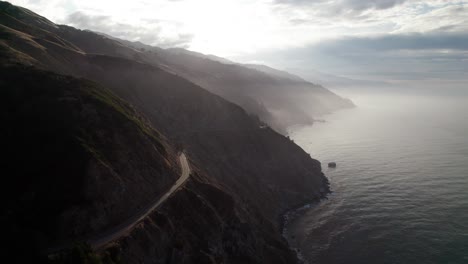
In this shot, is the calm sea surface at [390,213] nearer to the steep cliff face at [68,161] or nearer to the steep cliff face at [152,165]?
the steep cliff face at [152,165]

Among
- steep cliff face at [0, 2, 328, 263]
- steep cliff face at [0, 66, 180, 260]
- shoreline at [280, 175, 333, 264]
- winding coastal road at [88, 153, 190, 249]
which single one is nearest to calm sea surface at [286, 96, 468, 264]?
shoreline at [280, 175, 333, 264]

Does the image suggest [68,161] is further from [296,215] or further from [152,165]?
[296,215]

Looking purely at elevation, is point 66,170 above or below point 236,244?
above

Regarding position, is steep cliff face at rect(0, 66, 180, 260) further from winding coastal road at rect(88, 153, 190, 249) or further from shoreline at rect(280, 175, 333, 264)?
shoreline at rect(280, 175, 333, 264)

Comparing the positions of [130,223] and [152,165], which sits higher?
[152,165]

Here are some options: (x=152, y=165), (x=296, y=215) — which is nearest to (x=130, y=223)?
(x=152, y=165)

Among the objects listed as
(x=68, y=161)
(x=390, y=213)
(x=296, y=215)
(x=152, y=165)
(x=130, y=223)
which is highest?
(x=68, y=161)

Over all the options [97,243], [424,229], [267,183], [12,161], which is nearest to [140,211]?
[97,243]

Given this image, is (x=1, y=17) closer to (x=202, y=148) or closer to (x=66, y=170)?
(x=202, y=148)

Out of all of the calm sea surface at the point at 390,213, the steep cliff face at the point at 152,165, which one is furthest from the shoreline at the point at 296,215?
the steep cliff face at the point at 152,165
